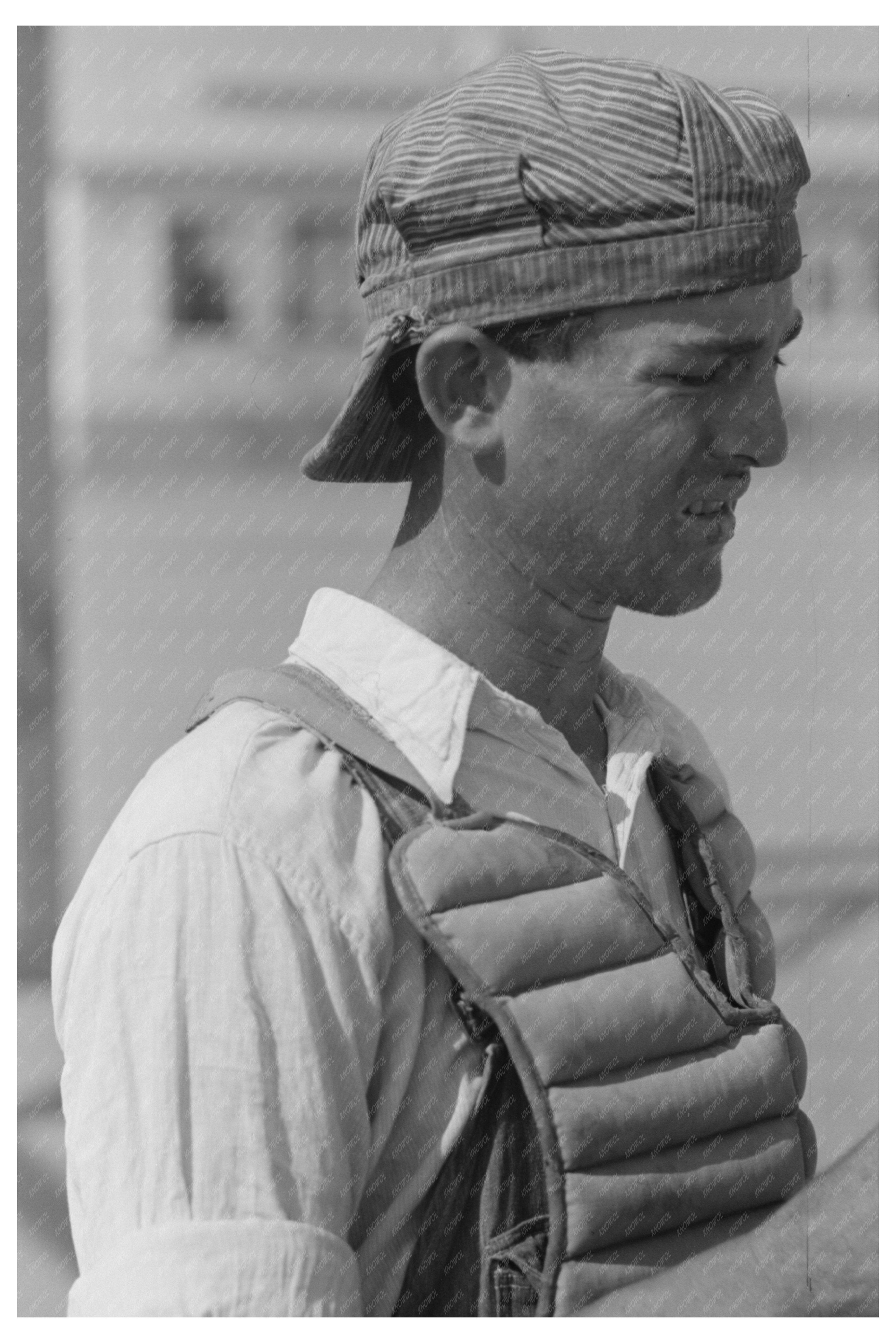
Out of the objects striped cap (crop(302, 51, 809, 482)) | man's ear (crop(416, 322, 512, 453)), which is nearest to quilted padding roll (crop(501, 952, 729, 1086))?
man's ear (crop(416, 322, 512, 453))

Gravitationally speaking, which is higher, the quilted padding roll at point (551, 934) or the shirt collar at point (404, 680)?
the shirt collar at point (404, 680)

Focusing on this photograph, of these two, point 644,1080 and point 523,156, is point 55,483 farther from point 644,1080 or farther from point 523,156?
point 644,1080

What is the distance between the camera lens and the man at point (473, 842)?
4.71ft

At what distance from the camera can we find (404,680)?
1710 millimetres

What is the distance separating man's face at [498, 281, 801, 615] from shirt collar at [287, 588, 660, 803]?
16cm

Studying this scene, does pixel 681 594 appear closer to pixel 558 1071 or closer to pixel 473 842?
pixel 473 842

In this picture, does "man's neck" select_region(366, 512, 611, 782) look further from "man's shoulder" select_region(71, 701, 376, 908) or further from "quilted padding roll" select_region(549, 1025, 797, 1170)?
"quilted padding roll" select_region(549, 1025, 797, 1170)

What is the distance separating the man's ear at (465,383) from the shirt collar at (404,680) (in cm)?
22

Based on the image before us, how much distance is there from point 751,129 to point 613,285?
0.22 m

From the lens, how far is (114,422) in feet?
10.9

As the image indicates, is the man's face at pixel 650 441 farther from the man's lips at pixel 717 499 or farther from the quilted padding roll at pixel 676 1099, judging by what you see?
the quilted padding roll at pixel 676 1099

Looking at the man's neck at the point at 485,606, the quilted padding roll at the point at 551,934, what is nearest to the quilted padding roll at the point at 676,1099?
the quilted padding roll at the point at 551,934

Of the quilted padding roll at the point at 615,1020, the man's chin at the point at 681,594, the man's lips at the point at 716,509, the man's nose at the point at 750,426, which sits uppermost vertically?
the man's nose at the point at 750,426

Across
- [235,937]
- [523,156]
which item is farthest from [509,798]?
[523,156]
